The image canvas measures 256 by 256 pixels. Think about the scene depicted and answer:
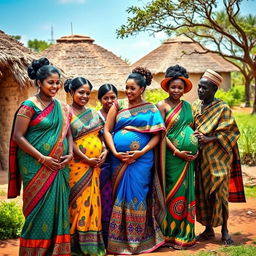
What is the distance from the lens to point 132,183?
5285 millimetres

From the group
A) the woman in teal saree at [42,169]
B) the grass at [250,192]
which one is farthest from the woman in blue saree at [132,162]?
the grass at [250,192]

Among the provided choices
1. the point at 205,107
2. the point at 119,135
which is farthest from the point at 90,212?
the point at 205,107

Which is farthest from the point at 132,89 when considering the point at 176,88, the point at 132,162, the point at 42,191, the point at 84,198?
the point at 42,191

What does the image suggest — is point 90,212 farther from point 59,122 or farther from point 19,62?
point 19,62

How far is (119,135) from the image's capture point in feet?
17.3

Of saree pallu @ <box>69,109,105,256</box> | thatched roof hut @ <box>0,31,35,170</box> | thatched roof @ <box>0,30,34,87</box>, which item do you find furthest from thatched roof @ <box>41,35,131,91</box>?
saree pallu @ <box>69,109,105,256</box>

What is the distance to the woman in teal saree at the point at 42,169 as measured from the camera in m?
4.65

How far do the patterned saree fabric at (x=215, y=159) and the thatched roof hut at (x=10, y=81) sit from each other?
17.1 ft

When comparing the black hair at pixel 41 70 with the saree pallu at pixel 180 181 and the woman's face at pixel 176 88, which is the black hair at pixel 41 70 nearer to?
the woman's face at pixel 176 88

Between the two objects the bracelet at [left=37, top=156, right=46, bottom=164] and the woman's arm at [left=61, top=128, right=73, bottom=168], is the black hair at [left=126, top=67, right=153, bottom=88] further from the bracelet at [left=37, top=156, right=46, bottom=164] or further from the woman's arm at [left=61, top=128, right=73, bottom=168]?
the bracelet at [left=37, top=156, right=46, bottom=164]

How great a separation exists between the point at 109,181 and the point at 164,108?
101 centimetres

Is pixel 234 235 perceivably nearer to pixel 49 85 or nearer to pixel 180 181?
pixel 180 181

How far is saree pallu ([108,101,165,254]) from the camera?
523 centimetres

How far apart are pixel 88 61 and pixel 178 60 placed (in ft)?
46.4
